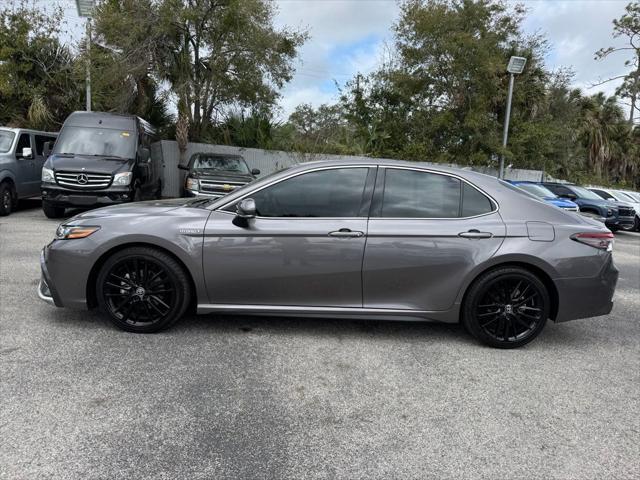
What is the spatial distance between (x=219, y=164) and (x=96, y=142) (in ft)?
11.5

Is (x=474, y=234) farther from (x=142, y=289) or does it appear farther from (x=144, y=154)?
(x=144, y=154)

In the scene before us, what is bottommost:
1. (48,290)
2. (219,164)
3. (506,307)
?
(48,290)

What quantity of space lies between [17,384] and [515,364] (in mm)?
3590

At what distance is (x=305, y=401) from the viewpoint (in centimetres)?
317

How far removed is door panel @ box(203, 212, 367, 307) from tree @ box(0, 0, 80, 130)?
53.7 feet

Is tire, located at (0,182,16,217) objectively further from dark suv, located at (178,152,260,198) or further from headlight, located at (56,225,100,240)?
headlight, located at (56,225,100,240)

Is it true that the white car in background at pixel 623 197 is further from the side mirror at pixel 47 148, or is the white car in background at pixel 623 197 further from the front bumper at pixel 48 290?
the front bumper at pixel 48 290

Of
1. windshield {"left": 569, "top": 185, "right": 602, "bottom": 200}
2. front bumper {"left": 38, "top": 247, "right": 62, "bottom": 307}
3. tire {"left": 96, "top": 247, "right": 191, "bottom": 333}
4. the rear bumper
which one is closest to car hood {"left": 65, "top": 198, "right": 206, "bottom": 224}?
tire {"left": 96, "top": 247, "right": 191, "bottom": 333}

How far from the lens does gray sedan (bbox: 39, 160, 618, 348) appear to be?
400cm

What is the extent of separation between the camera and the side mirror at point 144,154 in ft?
36.0

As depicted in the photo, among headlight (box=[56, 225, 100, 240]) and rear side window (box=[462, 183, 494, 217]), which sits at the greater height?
rear side window (box=[462, 183, 494, 217])

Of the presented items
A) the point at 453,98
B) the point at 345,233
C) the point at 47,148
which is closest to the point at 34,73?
the point at 47,148


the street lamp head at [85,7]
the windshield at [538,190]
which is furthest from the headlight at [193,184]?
the windshield at [538,190]

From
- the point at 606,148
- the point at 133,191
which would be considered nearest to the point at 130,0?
the point at 133,191
